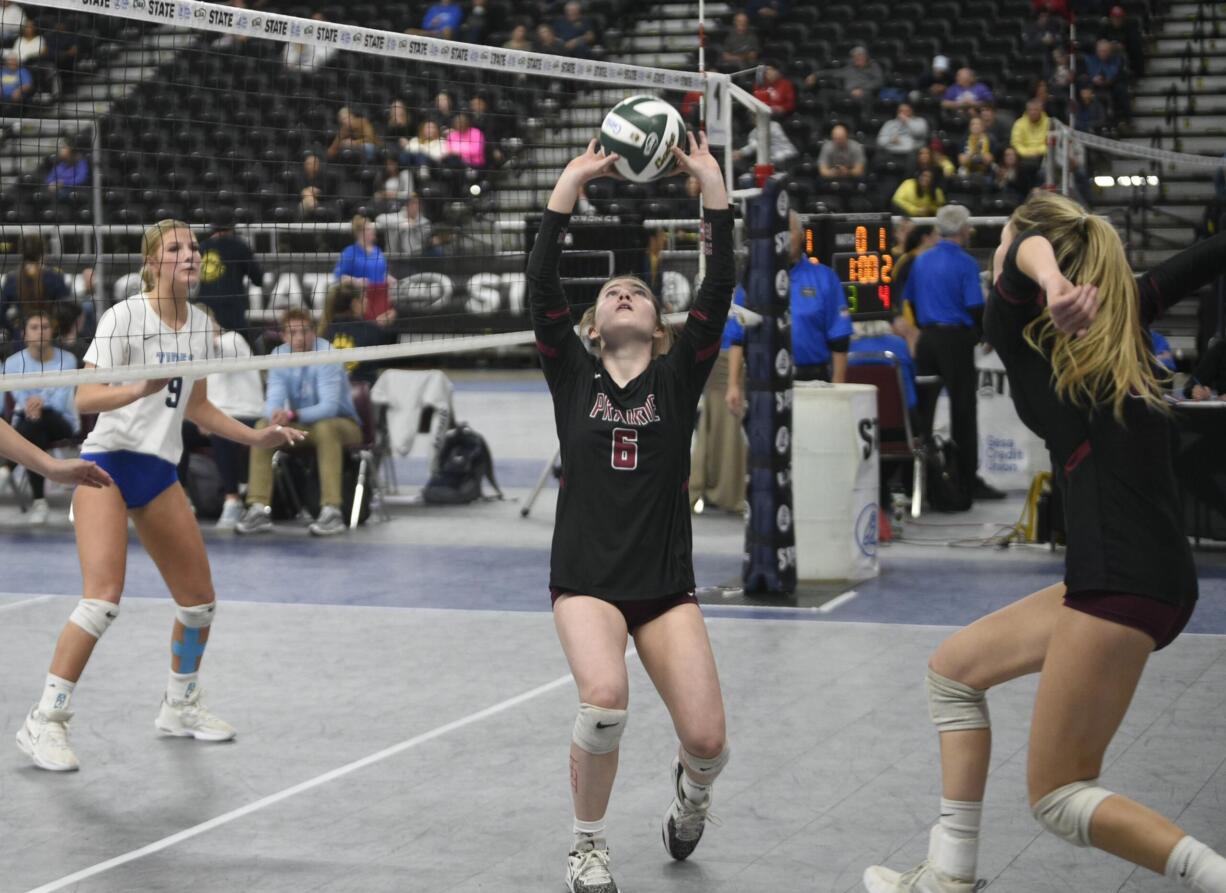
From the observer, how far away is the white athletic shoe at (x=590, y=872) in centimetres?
458

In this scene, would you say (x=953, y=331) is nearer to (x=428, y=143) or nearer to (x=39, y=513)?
(x=428, y=143)

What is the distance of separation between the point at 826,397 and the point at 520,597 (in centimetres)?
201

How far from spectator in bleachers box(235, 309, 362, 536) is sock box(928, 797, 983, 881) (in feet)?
26.7

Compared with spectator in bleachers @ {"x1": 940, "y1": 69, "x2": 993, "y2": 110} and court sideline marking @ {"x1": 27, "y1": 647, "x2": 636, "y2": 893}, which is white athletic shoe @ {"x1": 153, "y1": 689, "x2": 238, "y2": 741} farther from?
spectator in bleachers @ {"x1": 940, "y1": 69, "x2": 993, "y2": 110}

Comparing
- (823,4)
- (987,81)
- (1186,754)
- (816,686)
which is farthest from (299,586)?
(823,4)

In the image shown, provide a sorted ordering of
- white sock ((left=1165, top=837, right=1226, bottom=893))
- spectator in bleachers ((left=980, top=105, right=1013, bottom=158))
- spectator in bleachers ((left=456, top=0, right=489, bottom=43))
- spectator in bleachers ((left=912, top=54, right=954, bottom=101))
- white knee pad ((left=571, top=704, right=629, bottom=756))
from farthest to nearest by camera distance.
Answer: spectator in bleachers ((left=456, top=0, right=489, bottom=43)) < spectator in bleachers ((left=912, top=54, right=954, bottom=101)) < spectator in bleachers ((left=980, top=105, right=1013, bottom=158)) < white knee pad ((left=571, top=704, right=629, bottom=756)) < white sock ((left=1165, top=837, right=1226, bottom=893))

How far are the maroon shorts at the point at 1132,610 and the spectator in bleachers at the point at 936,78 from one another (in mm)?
18583

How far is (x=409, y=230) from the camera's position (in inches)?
452

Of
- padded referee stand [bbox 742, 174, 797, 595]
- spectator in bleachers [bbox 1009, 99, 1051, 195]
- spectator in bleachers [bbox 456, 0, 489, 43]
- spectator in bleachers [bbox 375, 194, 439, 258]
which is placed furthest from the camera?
spectator in bleachers [bbox 456, 0, 489, 43]

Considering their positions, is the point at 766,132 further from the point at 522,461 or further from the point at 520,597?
the point at 522,461

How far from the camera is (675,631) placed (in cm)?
473

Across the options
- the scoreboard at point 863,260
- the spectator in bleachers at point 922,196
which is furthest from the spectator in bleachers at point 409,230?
the spectator in bleachers at point 922,196

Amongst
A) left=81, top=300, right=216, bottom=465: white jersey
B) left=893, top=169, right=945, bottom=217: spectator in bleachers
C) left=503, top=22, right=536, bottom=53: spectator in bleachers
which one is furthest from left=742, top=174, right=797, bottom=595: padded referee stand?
left=503, top=22, right=536, bottom=53: spectator in bleachers

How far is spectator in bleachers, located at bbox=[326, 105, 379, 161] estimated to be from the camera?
9.81 m
